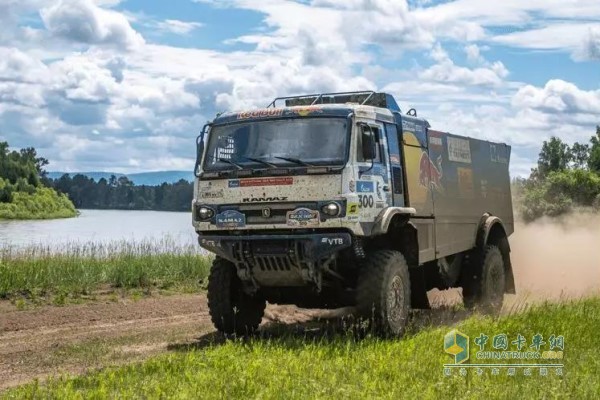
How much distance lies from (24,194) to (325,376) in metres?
111

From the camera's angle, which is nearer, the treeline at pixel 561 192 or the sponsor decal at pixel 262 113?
the sponsor decal at pixel 262 113

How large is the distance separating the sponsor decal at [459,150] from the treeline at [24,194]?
97.9 meters

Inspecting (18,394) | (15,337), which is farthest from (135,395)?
(15,337)

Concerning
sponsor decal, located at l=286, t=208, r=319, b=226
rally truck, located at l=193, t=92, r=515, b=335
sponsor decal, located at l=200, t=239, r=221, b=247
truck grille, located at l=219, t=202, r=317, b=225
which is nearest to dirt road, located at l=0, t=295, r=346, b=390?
rally truck, located at l=193, t=92, r=515, b=335

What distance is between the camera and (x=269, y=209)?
10711 mm

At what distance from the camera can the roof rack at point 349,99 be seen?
12.2 m

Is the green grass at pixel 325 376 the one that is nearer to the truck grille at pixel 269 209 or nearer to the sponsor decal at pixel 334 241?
the sponsor decal at pixel 334 241

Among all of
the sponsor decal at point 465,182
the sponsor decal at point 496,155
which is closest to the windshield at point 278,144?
the sponsor decal at point 465,182

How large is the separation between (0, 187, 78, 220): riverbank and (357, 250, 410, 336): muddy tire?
327ft

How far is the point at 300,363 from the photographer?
9.00 m

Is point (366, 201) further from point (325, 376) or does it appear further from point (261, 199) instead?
point (325, 376)

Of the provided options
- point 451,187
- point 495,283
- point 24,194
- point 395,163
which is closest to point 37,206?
point 24,194

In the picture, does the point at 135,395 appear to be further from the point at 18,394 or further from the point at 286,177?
the point at 286,177

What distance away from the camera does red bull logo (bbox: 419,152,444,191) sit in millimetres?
12477
